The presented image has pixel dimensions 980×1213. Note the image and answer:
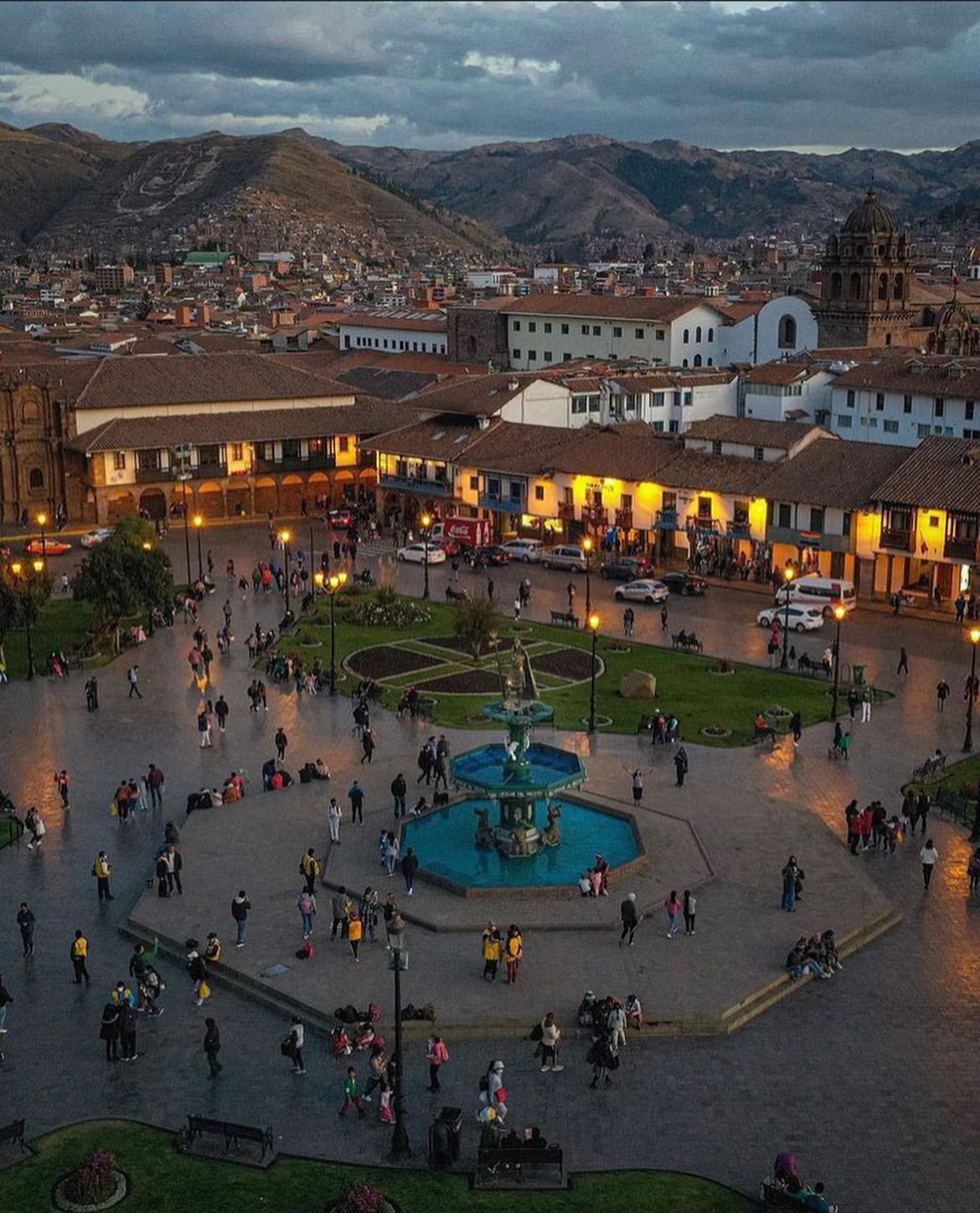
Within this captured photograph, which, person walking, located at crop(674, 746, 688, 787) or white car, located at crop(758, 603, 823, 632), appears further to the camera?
white car, located at crop(758, 603, 823, 632)

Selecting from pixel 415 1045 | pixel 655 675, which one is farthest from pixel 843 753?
pixel 415 1045

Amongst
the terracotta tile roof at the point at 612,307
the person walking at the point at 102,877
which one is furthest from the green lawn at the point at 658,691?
the terracotta tile roof at the point at 612,307

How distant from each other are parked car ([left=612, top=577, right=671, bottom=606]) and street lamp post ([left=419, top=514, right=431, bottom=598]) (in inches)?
264

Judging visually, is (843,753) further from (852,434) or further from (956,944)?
(852,434)

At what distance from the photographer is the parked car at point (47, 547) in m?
57.2

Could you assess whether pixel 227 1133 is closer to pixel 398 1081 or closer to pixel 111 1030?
pixel 398 1081

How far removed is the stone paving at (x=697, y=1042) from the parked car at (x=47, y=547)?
2775cm

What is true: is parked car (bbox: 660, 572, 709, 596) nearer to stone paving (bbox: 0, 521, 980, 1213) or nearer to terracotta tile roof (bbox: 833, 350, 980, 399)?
terracotta tile roof (bbox: 833, 350, 980, 399)

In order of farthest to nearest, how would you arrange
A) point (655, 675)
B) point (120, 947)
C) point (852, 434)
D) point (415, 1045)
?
1. point (852, 434)
2. point (655, 675)
3. point (120, 947)
4. point (415, 1045)

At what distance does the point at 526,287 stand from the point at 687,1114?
134 meters

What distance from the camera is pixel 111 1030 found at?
19.7m

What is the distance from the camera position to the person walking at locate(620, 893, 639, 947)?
22.6m

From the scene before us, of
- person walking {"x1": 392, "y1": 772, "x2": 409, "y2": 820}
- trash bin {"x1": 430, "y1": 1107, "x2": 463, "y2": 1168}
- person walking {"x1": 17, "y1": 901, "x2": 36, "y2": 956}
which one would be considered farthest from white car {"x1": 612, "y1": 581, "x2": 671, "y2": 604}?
trash bin {"x1": 430, "y1": 1107, "x2": 463, "y2": 1168}

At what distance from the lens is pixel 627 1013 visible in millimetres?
20484
